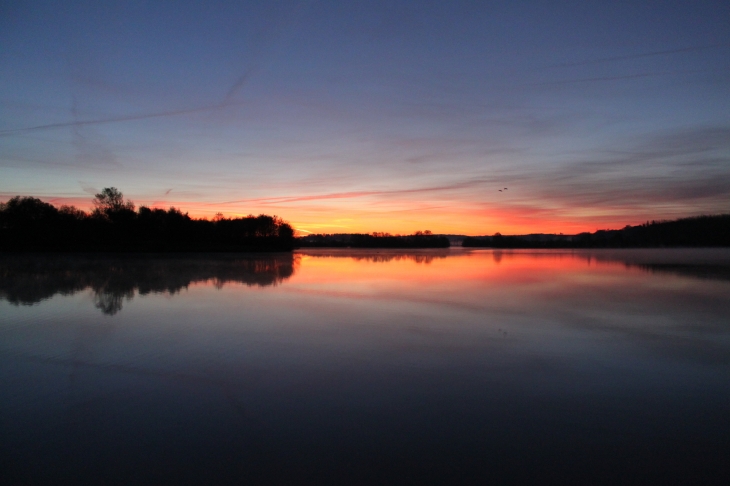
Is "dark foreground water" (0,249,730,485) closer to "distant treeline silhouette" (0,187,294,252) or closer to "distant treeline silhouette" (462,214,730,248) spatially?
"distant treeline silhouette" (0,187,294,252)

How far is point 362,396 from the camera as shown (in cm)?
446

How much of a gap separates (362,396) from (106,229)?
51180mm

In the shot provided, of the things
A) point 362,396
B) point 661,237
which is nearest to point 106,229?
point 362,396

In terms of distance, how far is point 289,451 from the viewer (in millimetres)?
3361

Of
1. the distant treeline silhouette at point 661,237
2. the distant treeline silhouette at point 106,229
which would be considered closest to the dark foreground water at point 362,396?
the distant treeline silhouette at point 106,229

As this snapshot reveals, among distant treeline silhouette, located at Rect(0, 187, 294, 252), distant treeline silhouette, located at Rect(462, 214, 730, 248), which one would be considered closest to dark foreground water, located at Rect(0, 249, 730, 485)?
distant treeline silhouette, located at Rect(0, 187, 294, 252)

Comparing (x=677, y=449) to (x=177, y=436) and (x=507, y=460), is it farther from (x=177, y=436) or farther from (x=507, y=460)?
(x=177, y=436)

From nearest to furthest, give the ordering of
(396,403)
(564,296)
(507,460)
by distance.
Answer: (507,460) → (396,403) → (564,296)

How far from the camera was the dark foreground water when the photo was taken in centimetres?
317

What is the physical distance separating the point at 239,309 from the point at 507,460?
23.6 ft

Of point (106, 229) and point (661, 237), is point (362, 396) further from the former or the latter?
point (661, 237)

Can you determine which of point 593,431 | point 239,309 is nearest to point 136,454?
point 593,431

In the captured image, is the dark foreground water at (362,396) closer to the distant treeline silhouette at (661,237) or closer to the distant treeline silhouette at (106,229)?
the distant treeline silhouette at (106,229)

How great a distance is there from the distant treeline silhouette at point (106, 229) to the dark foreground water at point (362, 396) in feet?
131
